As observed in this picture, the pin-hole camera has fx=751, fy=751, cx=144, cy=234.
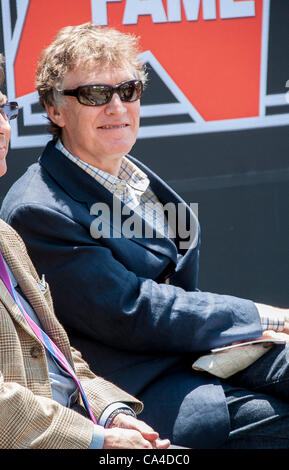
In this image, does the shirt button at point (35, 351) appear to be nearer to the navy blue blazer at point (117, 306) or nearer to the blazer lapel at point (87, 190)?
the navy blue blazer at point (117, 306)

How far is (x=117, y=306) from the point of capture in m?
2.25

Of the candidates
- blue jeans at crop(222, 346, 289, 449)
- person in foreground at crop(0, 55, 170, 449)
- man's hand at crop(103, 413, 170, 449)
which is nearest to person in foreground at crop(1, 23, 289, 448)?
blue jeans at crop(222, 346, 289, 449)

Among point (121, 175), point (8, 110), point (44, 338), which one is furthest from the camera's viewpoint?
point (121, 175)

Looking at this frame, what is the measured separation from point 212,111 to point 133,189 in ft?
5.93

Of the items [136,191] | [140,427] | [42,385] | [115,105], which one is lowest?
[140,427]

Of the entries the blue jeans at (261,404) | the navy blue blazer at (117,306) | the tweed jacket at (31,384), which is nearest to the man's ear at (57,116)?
the navy blue blazer at (117,306)

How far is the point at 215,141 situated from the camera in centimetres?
440

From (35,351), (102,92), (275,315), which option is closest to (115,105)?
(102,92)

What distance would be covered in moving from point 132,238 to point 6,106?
605 mm

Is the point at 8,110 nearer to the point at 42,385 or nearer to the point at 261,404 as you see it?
the point at 42,385

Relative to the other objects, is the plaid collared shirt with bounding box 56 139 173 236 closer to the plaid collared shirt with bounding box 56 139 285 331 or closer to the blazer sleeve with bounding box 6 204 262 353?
the plaid collared shirt with bounding box 56 139 285 331

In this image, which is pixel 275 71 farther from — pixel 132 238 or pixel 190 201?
pixel 132 238

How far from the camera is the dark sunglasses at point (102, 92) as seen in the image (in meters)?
2.47
